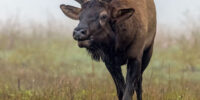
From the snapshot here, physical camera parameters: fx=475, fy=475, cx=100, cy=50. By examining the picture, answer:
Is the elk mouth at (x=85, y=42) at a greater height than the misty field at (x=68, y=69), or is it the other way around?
the elk mouth at (x=85, y=42)

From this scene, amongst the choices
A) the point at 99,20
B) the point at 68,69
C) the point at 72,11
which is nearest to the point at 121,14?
the point at 99,20

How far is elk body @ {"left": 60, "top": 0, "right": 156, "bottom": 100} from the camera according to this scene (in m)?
5.74

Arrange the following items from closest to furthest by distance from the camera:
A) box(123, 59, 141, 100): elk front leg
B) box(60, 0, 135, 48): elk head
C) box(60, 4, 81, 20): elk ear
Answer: box(60, 0, 135, 48): elk head → box(60, 4, 81, 20): elk ear → box(123, 59, 141, 100): elk front leg

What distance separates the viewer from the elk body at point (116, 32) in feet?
18.8

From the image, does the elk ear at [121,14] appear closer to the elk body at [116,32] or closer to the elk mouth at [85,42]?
the elk body at [116,32]

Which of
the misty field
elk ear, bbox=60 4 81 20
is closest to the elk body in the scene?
elk ear, bbox=60 4 81 20

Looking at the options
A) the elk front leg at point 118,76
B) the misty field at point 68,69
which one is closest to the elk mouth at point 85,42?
the elk front leg at point 118,76

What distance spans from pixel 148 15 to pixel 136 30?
0.85m

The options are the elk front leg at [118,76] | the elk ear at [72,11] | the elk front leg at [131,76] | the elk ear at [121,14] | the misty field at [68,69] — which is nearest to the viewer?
the elk ear at [121,14]

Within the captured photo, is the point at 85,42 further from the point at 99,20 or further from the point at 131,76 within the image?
the point at 131,76

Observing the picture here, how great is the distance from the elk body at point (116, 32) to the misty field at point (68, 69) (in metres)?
0.96

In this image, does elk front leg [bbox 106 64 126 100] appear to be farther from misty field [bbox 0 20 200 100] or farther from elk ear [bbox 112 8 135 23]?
elk ear [bbox 112 8 135 23]

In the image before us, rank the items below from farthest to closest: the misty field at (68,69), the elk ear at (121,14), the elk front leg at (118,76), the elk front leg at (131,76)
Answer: the misty field at (68,69), the elk front leg at (118,76), the elk front leg at (131,76), the elk ear at (121,14)

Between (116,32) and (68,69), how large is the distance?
7.21m
